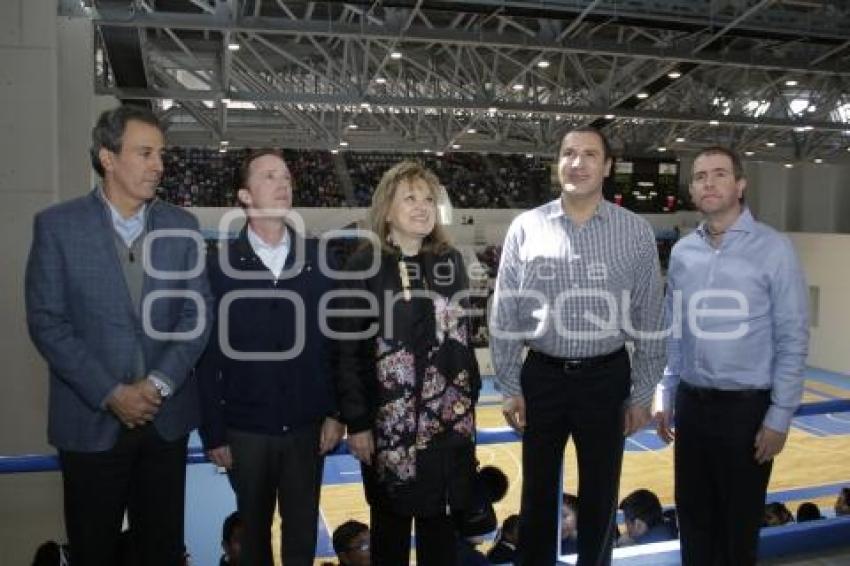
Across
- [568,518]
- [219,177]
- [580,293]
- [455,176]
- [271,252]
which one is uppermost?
[455,176]

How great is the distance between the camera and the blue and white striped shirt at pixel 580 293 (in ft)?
7.98

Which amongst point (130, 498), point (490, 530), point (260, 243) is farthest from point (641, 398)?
point (130, 498)

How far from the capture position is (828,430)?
38.8 feet

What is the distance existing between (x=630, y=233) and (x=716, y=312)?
429mm

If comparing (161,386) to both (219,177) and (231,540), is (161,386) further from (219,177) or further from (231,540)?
(219,177)

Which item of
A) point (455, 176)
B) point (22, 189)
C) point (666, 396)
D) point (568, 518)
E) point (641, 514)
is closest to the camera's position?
point (666, 396)

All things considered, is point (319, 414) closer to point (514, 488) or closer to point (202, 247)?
point (202, 247)

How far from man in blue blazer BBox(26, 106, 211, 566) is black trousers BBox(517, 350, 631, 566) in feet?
3.46

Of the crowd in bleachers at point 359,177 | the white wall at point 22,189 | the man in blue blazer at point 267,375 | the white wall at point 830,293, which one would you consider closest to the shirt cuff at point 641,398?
the man in blue blazer at point 267,375

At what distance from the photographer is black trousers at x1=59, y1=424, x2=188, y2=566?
6.80 ft

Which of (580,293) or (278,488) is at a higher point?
(580,293)

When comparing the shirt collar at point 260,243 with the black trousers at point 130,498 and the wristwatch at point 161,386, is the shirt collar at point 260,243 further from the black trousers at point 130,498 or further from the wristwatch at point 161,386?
the black trousers at point 130,498

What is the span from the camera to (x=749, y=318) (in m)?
2.54

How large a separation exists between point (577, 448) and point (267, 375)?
3.35ft
